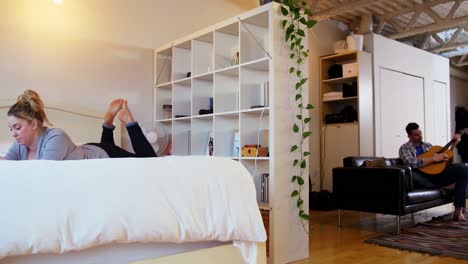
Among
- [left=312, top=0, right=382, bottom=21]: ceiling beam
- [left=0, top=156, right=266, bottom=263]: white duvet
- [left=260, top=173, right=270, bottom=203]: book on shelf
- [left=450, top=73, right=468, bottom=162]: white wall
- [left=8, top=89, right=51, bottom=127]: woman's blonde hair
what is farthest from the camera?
[left=450, top=73, right=468, bottom=162]: white wall

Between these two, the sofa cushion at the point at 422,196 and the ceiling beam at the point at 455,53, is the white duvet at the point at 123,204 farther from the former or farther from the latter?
the ceiling beam at the point at 455,53

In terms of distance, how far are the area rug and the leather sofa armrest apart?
0.26m

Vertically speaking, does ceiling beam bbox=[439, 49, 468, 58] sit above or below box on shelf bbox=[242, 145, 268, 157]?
above

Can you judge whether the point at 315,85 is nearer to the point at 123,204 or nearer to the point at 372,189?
the point at 372,189

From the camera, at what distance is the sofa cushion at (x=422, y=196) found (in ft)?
12.0

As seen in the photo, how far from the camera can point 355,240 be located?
11.3 ft

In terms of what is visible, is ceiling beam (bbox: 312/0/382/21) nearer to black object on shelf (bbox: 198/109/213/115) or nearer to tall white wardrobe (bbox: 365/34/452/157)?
tall white wardrobe (bbox: 365/34/452/157)

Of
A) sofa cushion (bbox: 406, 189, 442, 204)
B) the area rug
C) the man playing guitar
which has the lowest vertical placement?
the area rug

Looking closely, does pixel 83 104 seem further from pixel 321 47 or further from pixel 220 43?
pixel 321 47

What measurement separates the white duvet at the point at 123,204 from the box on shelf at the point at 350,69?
13.7 feet

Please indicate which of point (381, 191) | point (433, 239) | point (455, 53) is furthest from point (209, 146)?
point (455, 53)

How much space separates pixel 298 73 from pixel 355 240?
5.08ft

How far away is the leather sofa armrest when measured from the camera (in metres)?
3.55

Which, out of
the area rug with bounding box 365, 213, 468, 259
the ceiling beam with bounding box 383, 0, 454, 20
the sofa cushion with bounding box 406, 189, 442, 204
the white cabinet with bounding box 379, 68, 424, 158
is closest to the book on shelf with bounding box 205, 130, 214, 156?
the area rug with bounding box 365, 213, 468, 259
